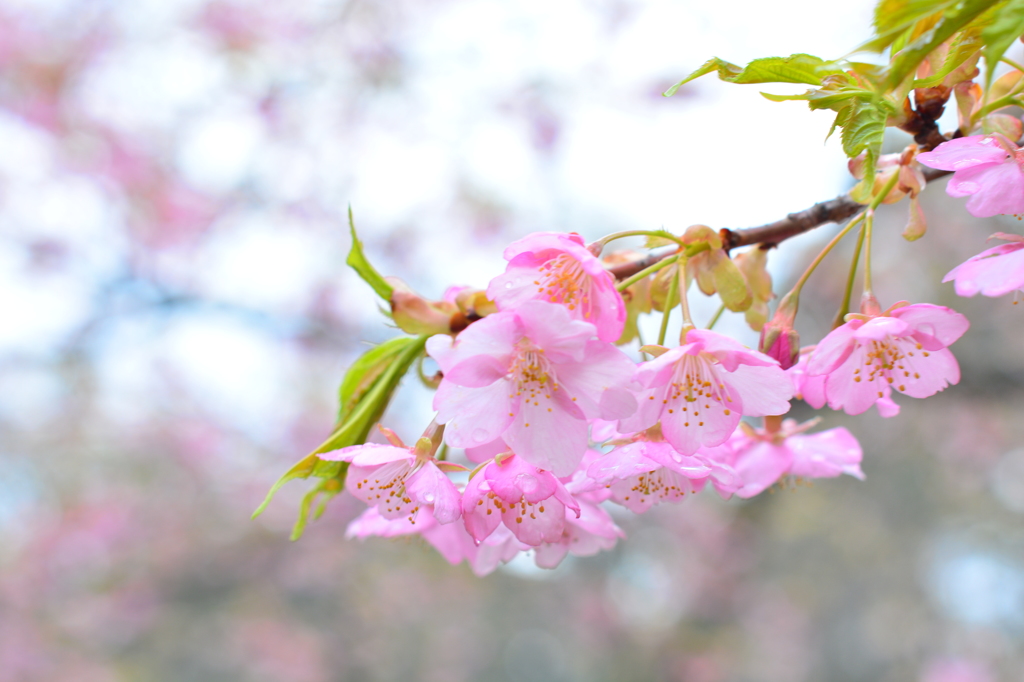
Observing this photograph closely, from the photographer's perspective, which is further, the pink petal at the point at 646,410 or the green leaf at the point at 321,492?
the green leaf at the point at 321,492

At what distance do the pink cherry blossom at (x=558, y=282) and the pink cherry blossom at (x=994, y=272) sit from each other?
0.26 metres

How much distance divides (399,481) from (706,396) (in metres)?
0.32

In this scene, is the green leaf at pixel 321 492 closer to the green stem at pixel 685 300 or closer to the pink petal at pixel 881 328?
the green stem at pixel 685 300

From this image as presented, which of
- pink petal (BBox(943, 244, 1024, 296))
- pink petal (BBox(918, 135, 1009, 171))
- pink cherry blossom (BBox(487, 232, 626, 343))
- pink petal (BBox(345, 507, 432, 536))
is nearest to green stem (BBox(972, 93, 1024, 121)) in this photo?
pink petal (BBox(918, 135, 1009, 171))

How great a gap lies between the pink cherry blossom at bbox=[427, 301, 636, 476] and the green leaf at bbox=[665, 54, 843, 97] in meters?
0.23

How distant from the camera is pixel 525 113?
18.5ft

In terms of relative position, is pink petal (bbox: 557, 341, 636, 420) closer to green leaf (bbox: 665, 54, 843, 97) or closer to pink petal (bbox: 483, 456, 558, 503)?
pink petal (bbox: 483, 456, 558, 503)

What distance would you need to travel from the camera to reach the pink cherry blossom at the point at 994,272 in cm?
50

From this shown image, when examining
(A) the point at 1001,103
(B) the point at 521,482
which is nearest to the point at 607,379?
(B) the point at 521,482

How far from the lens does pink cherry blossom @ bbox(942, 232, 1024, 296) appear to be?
50 cm

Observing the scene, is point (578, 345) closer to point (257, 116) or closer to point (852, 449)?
point (852, 449)

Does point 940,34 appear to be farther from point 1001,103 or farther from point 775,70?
point 1001,103

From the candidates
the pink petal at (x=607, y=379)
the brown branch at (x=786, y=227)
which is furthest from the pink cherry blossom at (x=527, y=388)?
the brown branch at (x=786, y=227)

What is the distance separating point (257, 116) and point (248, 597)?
3.92m
